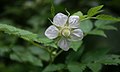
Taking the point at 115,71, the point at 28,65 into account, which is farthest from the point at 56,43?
the point at 28,65

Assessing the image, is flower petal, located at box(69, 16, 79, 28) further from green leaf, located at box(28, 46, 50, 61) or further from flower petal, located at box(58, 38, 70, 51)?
green leaf, located at box(28, 46, 50, 61)

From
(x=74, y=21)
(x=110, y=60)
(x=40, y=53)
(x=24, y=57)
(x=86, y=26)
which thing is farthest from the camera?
(x=40, y=53)

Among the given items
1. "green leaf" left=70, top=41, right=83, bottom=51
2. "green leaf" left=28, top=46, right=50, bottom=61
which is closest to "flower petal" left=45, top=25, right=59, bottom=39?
"green leaf" left=70, top=41, right=83, bottom=51

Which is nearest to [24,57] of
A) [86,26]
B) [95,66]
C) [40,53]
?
[40,53]

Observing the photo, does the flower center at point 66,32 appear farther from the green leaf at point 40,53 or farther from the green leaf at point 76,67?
the green leaf at point 40,53

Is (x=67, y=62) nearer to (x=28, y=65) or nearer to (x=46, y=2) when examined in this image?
(x=28, y=65)

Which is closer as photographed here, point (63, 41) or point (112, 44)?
point (63, 41)

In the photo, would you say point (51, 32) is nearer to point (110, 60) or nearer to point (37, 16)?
point (110, 60)

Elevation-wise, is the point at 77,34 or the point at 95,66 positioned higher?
the point at 77,34
